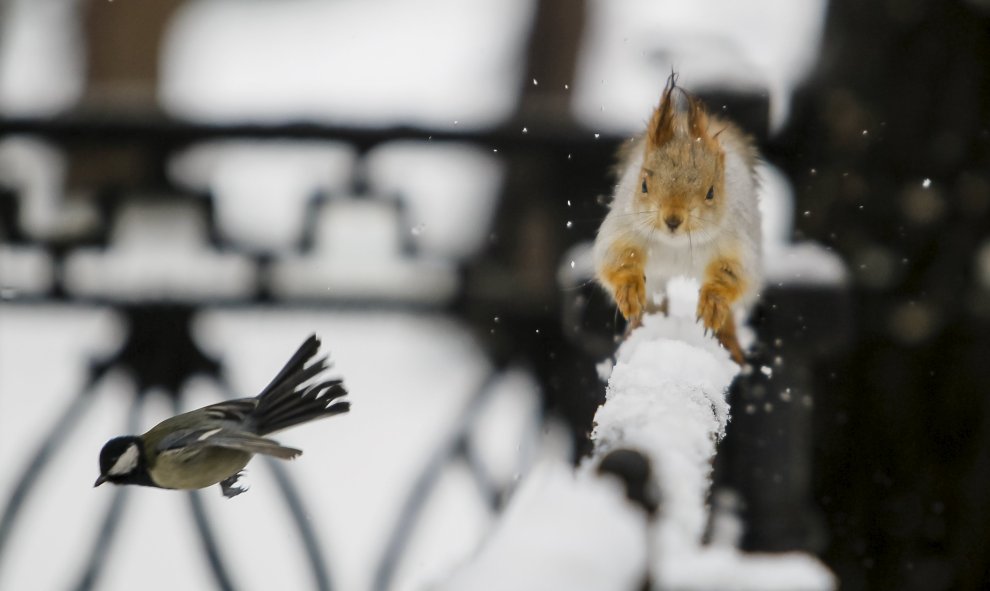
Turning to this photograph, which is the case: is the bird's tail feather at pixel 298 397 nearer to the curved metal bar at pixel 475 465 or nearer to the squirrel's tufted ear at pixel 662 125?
the squirrel's tufted ear at pixel 662 125

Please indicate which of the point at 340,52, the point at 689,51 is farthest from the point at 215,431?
the point at 340,52

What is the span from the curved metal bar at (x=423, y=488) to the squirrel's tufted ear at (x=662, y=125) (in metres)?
1.11

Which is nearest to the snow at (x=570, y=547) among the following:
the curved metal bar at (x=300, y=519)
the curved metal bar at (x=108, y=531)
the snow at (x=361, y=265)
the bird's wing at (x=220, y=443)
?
the bird's wing at (x=220, y=443)

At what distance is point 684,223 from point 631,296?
0.05 metres

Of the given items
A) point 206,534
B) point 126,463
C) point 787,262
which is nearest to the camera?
point 126,463

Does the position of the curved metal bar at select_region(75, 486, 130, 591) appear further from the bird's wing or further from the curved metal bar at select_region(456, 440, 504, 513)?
the bird's wing

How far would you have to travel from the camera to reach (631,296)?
0.60m

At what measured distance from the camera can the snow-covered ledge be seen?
0.32 meters

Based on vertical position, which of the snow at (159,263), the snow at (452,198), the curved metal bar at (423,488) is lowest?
the curved metal bar at (423,488)

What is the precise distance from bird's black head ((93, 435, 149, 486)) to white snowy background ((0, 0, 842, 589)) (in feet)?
2.36

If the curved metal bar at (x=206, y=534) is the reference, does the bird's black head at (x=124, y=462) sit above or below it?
below

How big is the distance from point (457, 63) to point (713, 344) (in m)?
2.61

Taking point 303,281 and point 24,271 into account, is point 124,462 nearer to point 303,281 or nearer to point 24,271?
point 303,281

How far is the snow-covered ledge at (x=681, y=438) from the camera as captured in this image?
1.05ft
